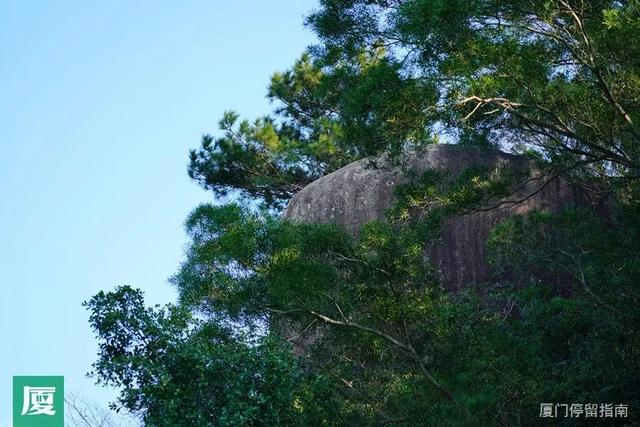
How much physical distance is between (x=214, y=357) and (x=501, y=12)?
3.35 meters

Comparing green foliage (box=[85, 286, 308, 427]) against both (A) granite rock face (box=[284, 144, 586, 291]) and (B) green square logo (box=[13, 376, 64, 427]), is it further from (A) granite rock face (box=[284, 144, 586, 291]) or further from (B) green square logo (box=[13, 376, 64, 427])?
(A) granite rock face (box=[284, 144, 586, 291])

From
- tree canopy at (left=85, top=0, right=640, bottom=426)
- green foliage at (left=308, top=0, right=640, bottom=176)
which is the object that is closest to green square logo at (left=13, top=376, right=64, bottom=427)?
tree canopy at (left=85, top=0, right=640, bottom=426)

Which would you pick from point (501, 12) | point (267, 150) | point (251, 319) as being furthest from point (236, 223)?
point (267, 150)

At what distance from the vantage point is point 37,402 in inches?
362

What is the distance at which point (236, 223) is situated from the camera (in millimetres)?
10664

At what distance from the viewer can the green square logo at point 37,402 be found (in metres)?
9.05

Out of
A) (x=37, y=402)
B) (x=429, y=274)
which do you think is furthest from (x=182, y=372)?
(x=429, y=274)

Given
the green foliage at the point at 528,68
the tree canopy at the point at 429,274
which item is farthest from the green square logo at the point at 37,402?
the green foliage at the point at 528,68

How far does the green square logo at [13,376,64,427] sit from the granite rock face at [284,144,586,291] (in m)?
3.75

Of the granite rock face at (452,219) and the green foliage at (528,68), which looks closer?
the green foliage at (528,68)

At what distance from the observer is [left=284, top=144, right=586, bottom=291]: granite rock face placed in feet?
38.8

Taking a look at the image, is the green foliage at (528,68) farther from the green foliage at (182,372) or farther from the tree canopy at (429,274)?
the green foliage at (182,372)

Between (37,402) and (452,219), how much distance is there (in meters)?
4.50

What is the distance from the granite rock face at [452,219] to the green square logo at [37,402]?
3750mm
